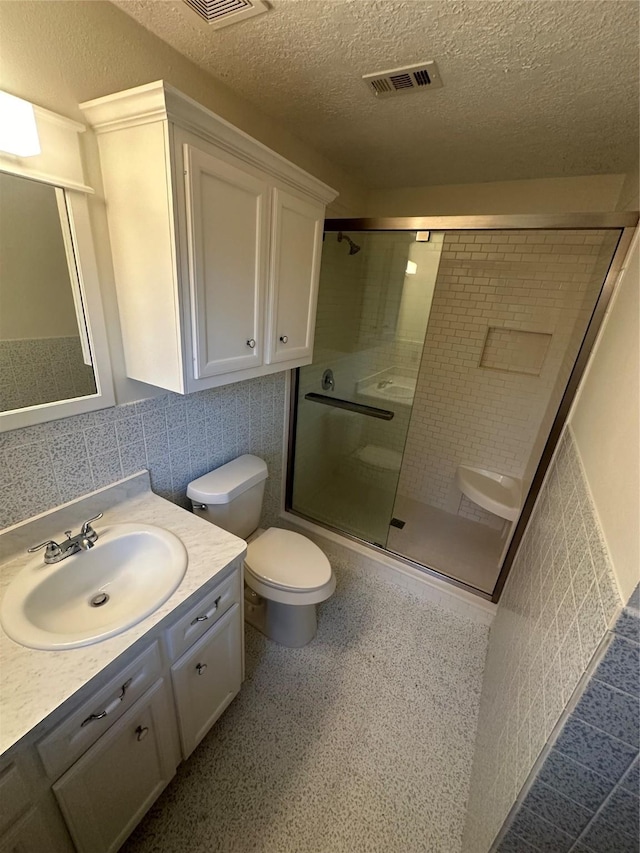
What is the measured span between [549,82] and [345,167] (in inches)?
43.6

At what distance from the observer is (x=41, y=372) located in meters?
1.00

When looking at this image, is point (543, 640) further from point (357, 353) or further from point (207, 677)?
point (357, 353)

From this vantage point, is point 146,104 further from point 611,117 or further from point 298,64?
point 611,117

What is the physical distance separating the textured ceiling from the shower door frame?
32cm

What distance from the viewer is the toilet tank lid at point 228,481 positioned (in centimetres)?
147

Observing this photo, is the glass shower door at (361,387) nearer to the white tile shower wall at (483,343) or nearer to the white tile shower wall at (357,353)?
the white tile shower wall at (357,353)

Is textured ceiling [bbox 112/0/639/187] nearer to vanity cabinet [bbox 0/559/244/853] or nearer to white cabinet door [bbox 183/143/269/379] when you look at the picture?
white cabinet door [bbox 183/143/269/379]

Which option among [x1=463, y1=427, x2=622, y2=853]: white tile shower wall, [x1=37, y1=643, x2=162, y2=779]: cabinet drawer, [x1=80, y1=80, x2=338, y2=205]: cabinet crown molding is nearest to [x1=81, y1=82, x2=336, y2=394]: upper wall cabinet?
[x1=80, y1=80, x2=338, y2=205]: cabinet crown molding

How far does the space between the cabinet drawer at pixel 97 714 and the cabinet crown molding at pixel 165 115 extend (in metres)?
1.37

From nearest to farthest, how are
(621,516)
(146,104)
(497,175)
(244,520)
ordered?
(621,516)
(146,104)
(244,520)
(497,175)

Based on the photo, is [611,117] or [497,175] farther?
[497,175]

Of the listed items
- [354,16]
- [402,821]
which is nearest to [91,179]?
[354,16]

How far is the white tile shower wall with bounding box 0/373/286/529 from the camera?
1.00 m

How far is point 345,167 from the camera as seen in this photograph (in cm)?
195
